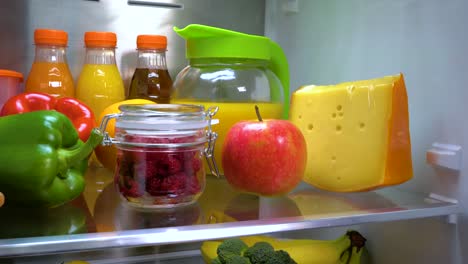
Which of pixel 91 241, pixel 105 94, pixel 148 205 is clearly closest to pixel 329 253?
pixel 148 205

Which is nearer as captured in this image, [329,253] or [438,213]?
[438,213]

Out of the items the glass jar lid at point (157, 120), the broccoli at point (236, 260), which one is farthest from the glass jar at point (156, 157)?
the broccoli at point (236, 260)

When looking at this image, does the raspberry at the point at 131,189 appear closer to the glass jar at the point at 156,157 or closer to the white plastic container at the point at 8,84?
the glass jar at the point at 156,157

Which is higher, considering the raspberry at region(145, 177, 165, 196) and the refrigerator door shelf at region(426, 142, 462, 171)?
the refrigerator door shelf at region(426, 142, 462, 171)

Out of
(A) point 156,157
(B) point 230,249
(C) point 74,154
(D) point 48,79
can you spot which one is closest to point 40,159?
(C) point 74,154

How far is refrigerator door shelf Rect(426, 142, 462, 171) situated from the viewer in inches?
30.9

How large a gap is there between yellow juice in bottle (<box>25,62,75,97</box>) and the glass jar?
39 centimetres

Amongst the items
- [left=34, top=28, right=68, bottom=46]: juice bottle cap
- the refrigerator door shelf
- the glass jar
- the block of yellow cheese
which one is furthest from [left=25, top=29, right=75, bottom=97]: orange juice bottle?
the refrigerator door shelf

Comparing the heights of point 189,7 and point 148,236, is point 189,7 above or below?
above

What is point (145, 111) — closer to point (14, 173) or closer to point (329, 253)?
point (14, 173)

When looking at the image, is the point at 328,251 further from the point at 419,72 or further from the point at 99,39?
the point at 99,39

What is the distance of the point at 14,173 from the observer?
28.7 inches

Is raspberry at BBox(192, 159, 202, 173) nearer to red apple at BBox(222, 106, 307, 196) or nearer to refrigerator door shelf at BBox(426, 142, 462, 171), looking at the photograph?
red apple at BBox(222, 106, 307, 196)

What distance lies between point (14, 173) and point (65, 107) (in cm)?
27
